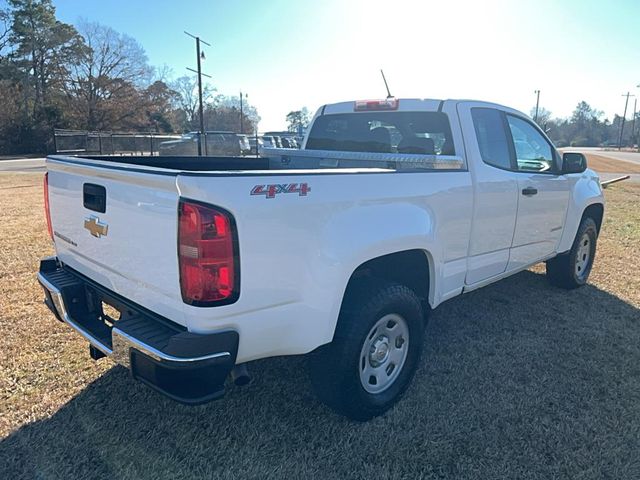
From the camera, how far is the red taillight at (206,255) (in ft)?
6.44

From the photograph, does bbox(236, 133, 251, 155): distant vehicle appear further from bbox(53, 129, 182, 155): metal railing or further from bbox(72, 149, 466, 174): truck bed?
bbox(72, 149, 466, 174): truck bed

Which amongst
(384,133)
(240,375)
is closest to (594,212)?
(384,133)

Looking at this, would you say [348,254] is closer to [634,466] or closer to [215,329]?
[215,329]

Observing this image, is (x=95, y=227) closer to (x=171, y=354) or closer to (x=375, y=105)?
(x=171, y=354)

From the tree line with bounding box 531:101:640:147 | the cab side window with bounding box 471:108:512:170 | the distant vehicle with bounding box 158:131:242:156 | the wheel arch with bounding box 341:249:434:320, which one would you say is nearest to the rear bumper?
the wheel arch with bounding box 341:249:434:320

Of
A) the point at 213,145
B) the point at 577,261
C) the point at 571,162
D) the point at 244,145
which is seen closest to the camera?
the point at 571,162

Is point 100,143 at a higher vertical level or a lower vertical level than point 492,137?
lower

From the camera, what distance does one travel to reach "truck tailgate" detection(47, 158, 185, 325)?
2072 millimetres

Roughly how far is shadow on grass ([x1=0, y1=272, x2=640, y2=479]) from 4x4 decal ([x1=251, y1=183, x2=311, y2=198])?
1408 mm

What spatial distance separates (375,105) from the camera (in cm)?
405

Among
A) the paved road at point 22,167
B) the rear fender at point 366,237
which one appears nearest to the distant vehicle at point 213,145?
the paved road at point 22,167

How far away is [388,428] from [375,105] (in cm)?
258

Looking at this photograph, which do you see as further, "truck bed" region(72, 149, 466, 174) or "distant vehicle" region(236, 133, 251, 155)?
"distant vehicle" region(236, 133, 251, 155)

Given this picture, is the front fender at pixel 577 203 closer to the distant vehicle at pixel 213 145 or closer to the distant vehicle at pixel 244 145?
the distant vehicle at pixel 244 145
